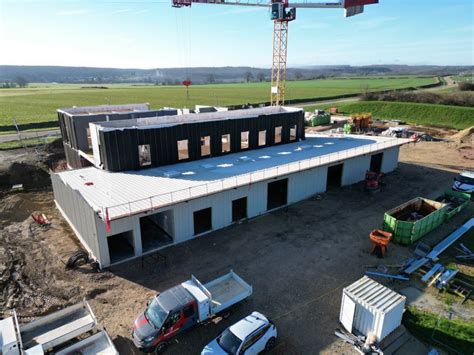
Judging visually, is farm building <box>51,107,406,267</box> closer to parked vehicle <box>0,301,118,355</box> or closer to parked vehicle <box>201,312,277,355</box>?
parked vehicle <box>0,301,118,355</box>

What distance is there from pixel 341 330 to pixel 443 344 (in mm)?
3958

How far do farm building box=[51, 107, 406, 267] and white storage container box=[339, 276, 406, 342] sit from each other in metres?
10.5

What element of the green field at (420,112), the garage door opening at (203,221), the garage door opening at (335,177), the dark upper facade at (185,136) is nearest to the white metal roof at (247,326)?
the garage door opening at (203,221)

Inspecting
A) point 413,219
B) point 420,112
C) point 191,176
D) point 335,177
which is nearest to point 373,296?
point 413,219

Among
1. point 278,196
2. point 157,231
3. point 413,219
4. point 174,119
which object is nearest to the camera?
point 157,231

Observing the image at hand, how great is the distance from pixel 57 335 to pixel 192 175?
1365cm

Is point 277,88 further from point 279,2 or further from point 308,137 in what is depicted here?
point 308,137

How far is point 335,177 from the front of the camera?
31531 millimetres

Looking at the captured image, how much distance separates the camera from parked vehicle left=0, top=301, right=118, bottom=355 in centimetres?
1168

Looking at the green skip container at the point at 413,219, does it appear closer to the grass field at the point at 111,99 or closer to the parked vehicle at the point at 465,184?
the parked vehicle at the point at 465,184

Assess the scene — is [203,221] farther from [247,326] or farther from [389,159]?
[389,159]

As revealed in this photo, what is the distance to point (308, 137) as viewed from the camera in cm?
3841

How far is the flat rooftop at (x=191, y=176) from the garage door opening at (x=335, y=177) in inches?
64.0

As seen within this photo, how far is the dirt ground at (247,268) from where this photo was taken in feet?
46.1
